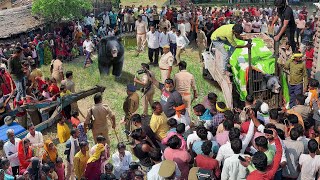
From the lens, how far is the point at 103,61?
1539 cm

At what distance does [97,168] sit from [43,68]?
10016 millimetres

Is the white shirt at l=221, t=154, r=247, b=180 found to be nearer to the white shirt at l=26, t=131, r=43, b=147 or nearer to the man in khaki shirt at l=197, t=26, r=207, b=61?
the white shirt at l=26, t=131, r=43, b=147

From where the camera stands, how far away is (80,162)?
773 centimetres

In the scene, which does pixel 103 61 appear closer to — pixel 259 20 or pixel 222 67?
pixel 222 67

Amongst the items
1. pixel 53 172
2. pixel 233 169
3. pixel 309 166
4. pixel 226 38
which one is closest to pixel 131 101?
pixel 53 172

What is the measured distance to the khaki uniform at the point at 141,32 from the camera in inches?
700

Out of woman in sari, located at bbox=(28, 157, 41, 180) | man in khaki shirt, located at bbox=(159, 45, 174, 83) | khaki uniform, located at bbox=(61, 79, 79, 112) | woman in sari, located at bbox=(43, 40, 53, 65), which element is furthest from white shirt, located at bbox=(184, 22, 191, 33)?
woman in sari, located at bbox=(28, 157, 41, 180)

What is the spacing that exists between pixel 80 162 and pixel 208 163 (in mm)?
2230

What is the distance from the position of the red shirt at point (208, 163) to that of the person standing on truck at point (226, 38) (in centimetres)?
548

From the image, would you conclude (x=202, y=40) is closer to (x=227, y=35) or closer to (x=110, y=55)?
(x=110, y=55)

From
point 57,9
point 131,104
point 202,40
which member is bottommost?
point 131,104

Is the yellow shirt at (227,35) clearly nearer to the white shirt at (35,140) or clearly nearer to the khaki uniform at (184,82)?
the khaki uniform at (184,82)

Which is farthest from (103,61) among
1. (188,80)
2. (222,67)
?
(188,80)

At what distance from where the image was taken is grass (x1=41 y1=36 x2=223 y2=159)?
13.2 m
